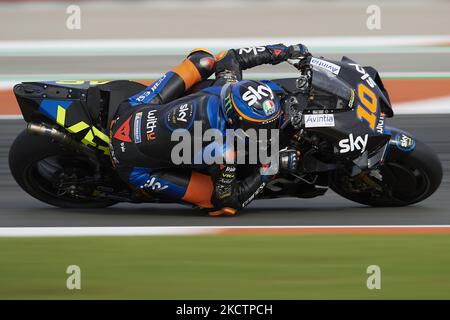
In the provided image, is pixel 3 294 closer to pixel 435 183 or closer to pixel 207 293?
pixel 207 293

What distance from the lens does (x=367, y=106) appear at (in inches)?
261

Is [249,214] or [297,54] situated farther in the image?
[249,214]

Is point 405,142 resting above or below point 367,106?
below

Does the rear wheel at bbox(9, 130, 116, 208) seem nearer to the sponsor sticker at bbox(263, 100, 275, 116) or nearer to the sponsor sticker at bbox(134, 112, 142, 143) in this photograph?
the sponsor sticker at bbox(134, 112, 142, 143)

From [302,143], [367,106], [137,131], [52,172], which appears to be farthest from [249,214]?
[52,172]

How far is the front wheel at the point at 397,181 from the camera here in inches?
273

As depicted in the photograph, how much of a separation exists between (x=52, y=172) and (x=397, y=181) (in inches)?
102

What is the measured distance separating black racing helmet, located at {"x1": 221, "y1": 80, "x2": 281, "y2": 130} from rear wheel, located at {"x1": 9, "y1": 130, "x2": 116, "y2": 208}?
1.36m

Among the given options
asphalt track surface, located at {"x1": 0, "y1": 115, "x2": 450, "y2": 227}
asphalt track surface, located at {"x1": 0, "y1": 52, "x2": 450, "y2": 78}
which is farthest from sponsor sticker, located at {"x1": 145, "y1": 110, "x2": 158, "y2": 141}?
asphalt track surface, located at {"x1": 0, "y1": 52, "x2": 450, "y2": 78}

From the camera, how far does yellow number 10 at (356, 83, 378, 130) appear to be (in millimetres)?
6586

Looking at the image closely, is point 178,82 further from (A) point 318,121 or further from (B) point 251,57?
(A) point 318,121

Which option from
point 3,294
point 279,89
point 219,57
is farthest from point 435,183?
point 3,294

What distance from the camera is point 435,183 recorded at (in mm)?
7055

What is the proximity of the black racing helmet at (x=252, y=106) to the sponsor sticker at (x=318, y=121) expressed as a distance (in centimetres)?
21
